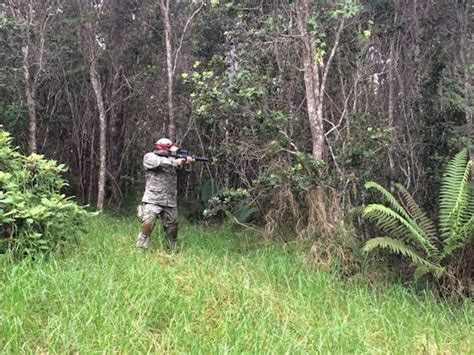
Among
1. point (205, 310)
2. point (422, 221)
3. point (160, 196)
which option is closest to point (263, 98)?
point (160, 196)

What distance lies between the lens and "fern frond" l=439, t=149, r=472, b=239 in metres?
5.27

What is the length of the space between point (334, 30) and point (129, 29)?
6.01 meters

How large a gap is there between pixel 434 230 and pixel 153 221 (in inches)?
146

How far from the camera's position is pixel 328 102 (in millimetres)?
8094

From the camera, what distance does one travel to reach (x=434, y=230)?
595cm

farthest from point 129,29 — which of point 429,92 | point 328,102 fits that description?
point 429,92

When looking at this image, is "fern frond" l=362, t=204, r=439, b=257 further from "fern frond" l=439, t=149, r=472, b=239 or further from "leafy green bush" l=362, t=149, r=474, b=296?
"fern frond" l=439, t=149, r=472, b=239

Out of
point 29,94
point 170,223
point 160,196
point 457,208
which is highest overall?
point 29,94

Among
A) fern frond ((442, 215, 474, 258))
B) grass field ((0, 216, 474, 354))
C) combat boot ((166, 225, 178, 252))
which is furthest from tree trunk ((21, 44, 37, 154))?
fern frond ((442, 215, 474, 258))

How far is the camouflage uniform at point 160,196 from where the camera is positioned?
618 centimetres

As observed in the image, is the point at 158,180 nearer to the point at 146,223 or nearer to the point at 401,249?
the point at 146,223

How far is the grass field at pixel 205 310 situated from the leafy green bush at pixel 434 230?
1.47 feet

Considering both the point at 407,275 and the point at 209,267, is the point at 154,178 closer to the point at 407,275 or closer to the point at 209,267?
the point at 209,267

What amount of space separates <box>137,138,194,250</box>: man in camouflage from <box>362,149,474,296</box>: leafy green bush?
8.50ft
